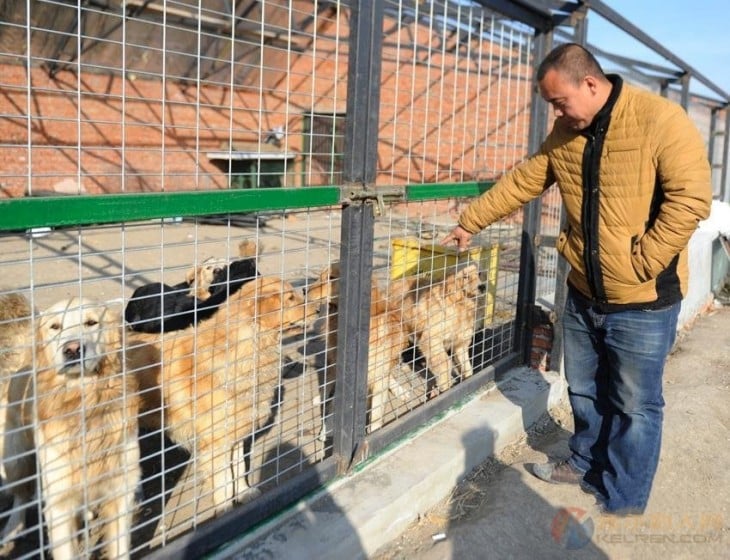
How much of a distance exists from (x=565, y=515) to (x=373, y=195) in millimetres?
1914

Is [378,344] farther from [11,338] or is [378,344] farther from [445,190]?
[11,338]

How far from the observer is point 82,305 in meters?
2.31

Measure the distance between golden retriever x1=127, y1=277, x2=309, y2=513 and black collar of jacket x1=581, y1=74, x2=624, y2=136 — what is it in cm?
156

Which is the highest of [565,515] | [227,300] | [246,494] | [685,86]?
[685,86]

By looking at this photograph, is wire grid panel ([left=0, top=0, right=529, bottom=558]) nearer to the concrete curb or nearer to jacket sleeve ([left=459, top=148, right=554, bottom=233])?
the concrete curb

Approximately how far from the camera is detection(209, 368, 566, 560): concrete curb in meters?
2.60

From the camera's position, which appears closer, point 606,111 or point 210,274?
point 606,111

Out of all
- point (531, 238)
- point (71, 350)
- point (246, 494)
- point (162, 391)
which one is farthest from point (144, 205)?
point (531, 238)

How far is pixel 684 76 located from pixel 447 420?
6.09 metres

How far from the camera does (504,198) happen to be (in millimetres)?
3434

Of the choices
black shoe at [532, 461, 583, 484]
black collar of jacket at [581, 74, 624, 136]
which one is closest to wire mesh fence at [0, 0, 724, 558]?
black shoe at [532, 461, 583, 484]

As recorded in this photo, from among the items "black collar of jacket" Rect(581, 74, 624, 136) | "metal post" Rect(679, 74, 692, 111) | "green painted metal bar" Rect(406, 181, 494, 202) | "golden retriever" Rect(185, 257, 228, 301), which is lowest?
"golden retriever" Rect(185, 257, 228, 301)

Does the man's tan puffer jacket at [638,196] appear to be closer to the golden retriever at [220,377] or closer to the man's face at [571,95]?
the man's face at [571,95]

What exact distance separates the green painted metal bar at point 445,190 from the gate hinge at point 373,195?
0.13 m
